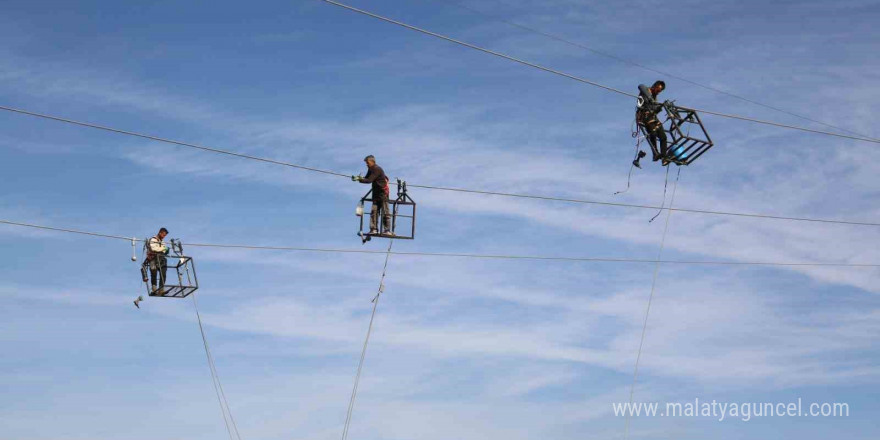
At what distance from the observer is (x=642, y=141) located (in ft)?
81.8

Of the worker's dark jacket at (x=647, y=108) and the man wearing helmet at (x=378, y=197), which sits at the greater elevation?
the worker's dark jacket at (x=647, y=108)

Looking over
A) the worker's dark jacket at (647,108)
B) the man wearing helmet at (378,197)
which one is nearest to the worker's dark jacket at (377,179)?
the man wearing helmet at (378,197)

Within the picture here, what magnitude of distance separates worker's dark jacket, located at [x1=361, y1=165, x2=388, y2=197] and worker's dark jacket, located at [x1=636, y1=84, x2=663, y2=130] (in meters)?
5.57

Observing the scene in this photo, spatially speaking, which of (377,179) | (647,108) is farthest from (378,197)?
(647,108)

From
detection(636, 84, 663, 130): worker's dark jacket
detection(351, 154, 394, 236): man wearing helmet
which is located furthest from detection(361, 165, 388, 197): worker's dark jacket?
detection(636, 84, 663, 130): worker's dark jacket

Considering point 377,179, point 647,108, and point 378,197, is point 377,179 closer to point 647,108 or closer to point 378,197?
point 378,197

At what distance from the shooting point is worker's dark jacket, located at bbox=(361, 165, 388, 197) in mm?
24359

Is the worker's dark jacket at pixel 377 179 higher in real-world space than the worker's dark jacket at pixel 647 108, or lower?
lower

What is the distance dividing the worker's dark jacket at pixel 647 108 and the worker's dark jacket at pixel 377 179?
5568 mm

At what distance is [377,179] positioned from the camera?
24.4 metres

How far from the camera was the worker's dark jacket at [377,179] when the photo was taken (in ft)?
79.9

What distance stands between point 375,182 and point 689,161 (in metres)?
6.66

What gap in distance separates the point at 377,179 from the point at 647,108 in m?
5.89

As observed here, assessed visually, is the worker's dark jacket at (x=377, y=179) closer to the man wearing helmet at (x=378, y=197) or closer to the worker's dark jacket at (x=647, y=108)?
the man wearing helmet at (x=378, y=197)
